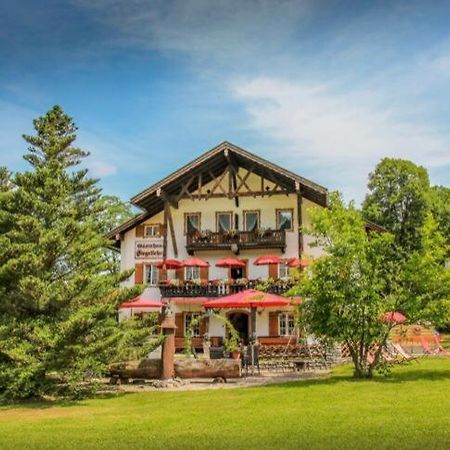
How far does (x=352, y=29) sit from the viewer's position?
27.0 ft

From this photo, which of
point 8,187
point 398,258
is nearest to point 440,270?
point 398,258

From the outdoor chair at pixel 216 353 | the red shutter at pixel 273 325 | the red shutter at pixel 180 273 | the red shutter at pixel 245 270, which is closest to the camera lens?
the outdoor chair at pixel 216 353

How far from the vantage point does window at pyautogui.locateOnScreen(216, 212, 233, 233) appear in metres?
30.0

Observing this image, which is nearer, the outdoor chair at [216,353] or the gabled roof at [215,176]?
the outdoor chair at [216,353]

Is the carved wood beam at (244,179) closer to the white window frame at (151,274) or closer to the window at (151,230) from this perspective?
the window at (151,230)

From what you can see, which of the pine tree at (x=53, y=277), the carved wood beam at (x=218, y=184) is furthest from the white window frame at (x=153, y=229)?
the pine tree at (x=53, y=277)

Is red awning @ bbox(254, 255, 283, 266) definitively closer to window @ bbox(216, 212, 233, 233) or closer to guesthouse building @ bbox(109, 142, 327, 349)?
guesthouse building @ bbox(109, 142, 327, 349)

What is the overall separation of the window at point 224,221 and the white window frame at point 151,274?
12.0 ft

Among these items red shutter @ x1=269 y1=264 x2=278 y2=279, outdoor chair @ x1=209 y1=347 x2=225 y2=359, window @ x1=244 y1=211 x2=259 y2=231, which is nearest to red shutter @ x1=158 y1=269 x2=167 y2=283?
window @ x1=244 y1=211 x2=259 y2=231

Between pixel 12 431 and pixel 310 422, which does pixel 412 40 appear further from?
pixel 12 431

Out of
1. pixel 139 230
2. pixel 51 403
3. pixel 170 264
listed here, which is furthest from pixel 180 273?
pixel 51 403

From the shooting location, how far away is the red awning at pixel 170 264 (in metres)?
28.8

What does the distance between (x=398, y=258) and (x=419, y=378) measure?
3.58 meters

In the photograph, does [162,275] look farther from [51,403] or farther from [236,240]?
[51,403]
